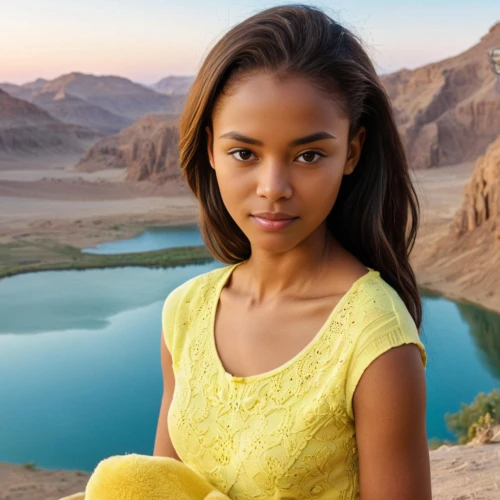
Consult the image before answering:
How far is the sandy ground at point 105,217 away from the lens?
3.87 meters

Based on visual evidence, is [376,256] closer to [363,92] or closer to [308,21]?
[363,92]

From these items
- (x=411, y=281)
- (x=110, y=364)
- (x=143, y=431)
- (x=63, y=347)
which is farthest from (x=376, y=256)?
(x=63, y=347)

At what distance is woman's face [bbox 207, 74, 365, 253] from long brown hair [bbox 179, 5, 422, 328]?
0.04 metres

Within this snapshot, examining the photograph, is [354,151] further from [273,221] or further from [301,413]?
[301,413]

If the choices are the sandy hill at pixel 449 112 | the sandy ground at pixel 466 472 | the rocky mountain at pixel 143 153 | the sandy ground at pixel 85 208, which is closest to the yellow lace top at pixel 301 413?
the sandy ground at pixel 466 472

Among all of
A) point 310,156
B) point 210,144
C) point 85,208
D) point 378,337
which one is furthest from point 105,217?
point 378,337

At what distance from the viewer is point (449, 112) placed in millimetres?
38844

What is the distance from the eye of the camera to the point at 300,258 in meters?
1.40

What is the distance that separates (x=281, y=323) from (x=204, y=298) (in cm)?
25

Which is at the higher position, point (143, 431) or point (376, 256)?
point (376, 256)

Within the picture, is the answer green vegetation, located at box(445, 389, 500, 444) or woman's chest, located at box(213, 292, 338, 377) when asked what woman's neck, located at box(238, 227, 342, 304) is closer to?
woman's chest, located at box(213, 292, 338, 377)

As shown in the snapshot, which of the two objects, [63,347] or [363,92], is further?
[63,347]

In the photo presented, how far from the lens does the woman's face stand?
122 cm

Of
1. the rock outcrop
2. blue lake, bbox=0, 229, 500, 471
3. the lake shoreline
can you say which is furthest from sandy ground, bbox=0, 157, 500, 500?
the rock outcrop
